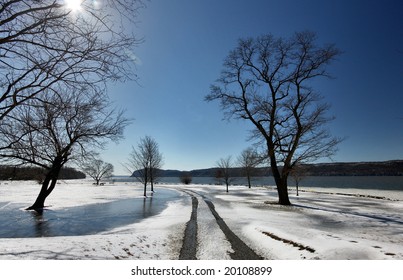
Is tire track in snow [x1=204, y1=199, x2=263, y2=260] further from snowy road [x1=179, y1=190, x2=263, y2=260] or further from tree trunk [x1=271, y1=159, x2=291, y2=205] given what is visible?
tree trunk [x1=271, y1=159, x2=291, y2=205]

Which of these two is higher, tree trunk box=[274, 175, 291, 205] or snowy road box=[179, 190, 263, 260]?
tree trunk box=[274, 175, 291, 205]

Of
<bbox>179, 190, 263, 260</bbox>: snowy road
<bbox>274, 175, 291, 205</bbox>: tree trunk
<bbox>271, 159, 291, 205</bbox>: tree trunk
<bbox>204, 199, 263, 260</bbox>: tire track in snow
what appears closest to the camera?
<bbox>204, 199, 263, 260</bbox>: tire track in snow

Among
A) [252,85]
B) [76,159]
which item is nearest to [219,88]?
[252,85]

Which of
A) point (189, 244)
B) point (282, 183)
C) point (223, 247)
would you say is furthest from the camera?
point (282, 183)

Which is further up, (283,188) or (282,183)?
(282,183)

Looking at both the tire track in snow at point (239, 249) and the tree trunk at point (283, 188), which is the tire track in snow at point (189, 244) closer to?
the tire track in snow at point (239, 249)

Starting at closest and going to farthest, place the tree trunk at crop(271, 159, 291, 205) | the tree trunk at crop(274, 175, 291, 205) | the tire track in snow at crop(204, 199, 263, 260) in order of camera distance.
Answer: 1. the tire track in snow at crop(204, 199, 263, 260)
2. the tree trunk at crop(271, 159, 291, 205)
3. the tree trunk at crop(274, 175, 291, 205)

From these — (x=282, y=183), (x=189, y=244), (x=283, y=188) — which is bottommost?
(x=189, y=244)

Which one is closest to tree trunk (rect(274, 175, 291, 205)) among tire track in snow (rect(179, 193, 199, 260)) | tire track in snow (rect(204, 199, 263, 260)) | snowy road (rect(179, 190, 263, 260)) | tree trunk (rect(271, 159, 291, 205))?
tree trunk (rect(271, 159, 291, 205))

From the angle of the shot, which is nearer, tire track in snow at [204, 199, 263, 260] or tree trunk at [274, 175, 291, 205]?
tire track in snow at [204, 199, 263, 260]

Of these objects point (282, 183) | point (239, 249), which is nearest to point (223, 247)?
point (239, 249)

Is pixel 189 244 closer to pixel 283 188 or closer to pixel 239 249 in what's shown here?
pixel 239 249

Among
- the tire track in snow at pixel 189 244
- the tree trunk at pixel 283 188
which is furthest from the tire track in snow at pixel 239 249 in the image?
the tree trunk at pixel 283 188
